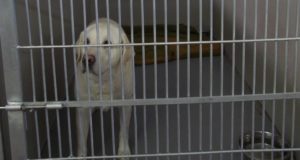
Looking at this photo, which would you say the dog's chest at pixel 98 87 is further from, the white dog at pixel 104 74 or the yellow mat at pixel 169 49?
the yellow mat at pixel 169 49

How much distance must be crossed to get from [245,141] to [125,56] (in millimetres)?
673

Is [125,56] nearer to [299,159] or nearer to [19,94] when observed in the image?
[19,94]

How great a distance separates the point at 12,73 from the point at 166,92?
48 cm

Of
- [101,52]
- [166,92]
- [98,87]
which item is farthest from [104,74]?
[166,92]

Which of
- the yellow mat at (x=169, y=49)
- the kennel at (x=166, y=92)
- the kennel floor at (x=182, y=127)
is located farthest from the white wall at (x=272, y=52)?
the yellow mat at (x=169, y=49)

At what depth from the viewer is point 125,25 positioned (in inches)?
142

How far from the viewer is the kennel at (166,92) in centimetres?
139

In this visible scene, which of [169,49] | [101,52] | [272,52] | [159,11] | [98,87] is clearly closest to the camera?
[101,52]

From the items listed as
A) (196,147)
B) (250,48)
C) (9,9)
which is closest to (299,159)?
(196,147)

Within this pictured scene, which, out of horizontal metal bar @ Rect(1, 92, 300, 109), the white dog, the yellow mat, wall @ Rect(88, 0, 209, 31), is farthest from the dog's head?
wall @ Rect(88, 0, 209, 31)

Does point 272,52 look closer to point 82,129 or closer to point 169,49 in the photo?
point 82,129

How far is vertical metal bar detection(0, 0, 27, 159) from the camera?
1323 millimetres

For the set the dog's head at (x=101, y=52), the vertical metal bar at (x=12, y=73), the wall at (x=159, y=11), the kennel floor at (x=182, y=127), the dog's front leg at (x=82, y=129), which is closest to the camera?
the vertical metal bar at (x=12, y=73)

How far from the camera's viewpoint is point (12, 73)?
137 cm
